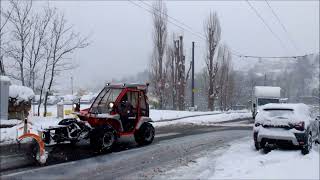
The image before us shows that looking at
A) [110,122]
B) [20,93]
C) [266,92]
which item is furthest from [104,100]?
[266,92]

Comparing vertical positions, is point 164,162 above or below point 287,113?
below

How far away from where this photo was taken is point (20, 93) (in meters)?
20.6

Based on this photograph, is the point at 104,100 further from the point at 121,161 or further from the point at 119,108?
the point at 121,161

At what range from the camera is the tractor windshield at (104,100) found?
558 inches

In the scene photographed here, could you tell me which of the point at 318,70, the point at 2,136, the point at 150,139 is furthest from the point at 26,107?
the point at 318,70

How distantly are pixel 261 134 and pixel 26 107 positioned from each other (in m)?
11.8

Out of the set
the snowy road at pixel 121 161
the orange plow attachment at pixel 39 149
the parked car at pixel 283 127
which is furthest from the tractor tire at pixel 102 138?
the parked car at pixel 283 127

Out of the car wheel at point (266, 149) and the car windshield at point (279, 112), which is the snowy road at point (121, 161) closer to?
the car wheel at point (266, 149)

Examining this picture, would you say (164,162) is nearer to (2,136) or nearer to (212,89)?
(2,136)

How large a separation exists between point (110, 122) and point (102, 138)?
104cm

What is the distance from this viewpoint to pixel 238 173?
959cm

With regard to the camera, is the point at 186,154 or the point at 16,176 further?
the point at 186,154

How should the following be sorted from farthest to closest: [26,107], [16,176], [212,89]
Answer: [212,89] → [26,107] → [16,176]

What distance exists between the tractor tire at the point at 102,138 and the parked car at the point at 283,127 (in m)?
4.48
